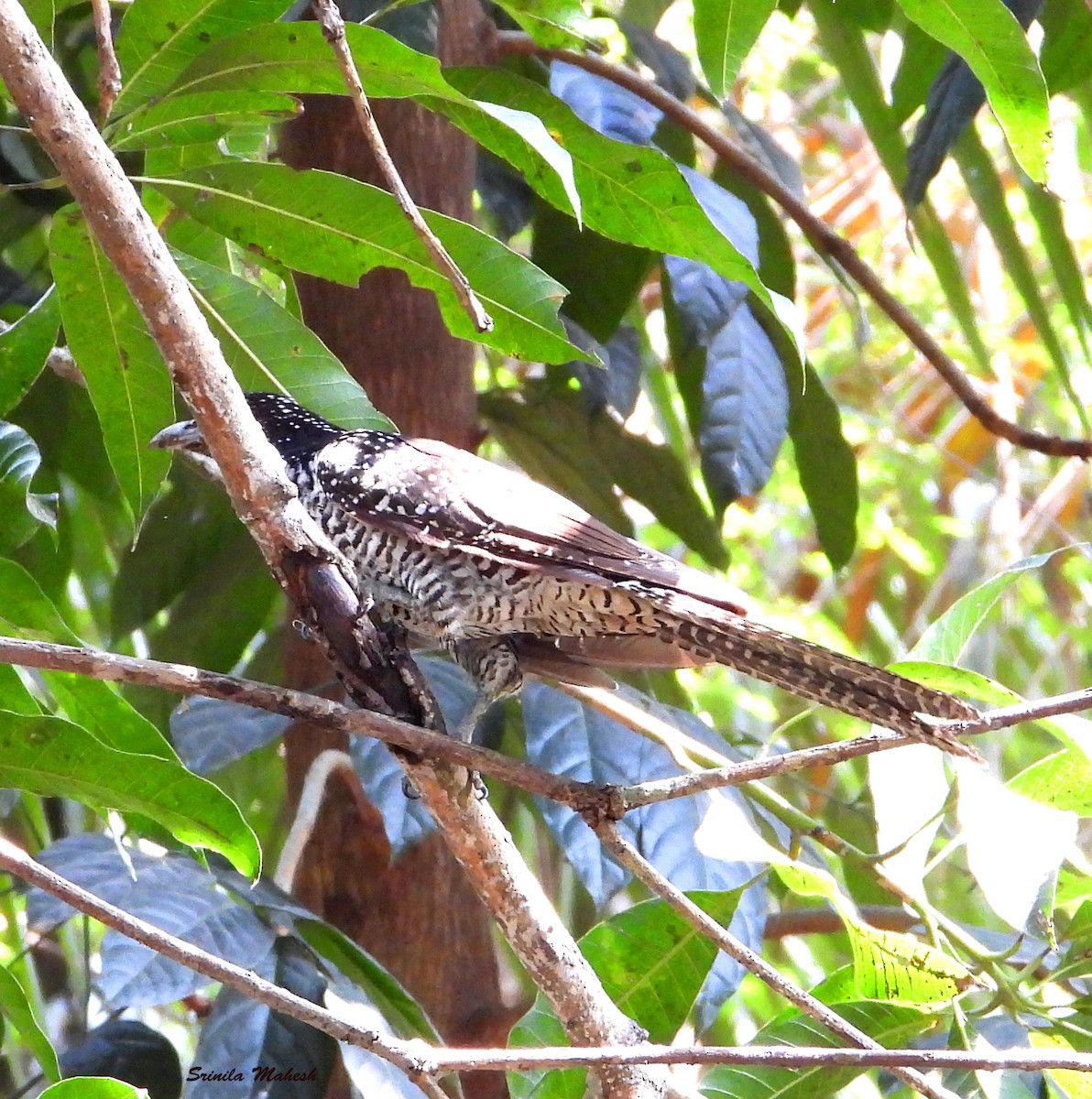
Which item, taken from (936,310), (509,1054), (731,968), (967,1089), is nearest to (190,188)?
(509,1054)

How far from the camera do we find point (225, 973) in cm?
151

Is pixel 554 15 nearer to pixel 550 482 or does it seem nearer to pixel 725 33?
pixel 725 33

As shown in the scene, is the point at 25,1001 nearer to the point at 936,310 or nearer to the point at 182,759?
the point at 182,759

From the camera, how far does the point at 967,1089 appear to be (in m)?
2.31

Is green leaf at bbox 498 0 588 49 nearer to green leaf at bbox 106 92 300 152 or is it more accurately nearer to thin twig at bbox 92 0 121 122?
green leaf at bbox 106 92 300 152

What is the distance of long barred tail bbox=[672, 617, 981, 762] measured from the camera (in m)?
1.87

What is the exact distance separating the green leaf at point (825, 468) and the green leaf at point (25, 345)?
1868mm

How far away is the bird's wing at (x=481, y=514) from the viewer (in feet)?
7.69

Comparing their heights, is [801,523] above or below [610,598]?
below

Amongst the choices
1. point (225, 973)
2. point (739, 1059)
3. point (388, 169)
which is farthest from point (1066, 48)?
point (225, 973)

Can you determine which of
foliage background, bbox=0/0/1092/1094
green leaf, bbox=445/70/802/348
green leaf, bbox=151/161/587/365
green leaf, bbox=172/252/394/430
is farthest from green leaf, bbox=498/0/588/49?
green leaf, bbox=172/252/394/430

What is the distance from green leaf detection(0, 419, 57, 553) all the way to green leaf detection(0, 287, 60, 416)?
0.38ft

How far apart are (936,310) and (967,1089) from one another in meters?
5.18

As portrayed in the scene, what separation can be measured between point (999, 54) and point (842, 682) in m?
1.01
